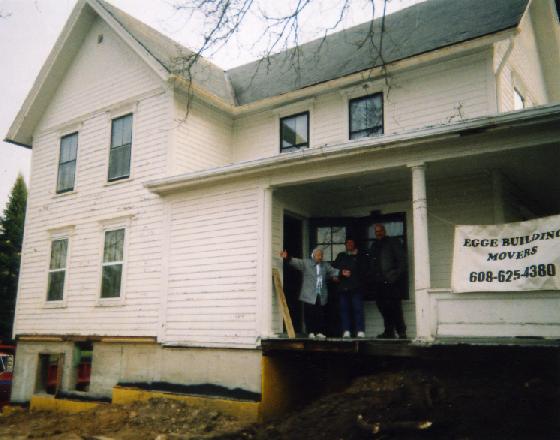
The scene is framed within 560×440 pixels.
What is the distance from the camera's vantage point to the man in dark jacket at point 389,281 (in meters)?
8.93

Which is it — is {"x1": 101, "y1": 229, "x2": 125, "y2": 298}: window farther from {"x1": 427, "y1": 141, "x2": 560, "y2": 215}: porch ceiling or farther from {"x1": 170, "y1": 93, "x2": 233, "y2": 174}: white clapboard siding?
{"x1": 427, "y1": 141, "x2": 560, "y2": 215}: porch ceiling

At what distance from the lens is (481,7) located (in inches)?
472

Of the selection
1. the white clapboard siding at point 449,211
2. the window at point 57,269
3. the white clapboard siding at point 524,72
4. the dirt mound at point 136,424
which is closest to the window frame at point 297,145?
the white clapboard siding at point 449,211

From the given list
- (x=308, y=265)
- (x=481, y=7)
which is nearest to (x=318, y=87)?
(x=481, y=7)

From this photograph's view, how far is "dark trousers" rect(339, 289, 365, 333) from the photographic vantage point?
29.9 ft

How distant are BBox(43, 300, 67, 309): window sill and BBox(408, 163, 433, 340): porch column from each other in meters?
9.42

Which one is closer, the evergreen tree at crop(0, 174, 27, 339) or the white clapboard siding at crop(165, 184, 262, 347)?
the white clapboard siding at crop(165, 184, 262, 347)

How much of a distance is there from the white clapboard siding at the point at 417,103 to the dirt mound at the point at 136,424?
6.19m

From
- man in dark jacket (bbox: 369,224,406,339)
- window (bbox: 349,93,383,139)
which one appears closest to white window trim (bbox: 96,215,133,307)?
window (bbox: 349,93,383,139)

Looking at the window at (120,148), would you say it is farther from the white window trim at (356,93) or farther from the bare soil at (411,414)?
the bare soil at (411,414)

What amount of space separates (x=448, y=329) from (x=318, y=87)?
707 centimetres

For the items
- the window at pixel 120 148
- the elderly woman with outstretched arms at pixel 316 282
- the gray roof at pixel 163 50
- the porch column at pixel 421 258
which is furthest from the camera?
the window at pixel 120 148

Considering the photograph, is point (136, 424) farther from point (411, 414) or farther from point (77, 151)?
point (77, 151)

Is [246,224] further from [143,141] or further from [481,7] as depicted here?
[481,7]
